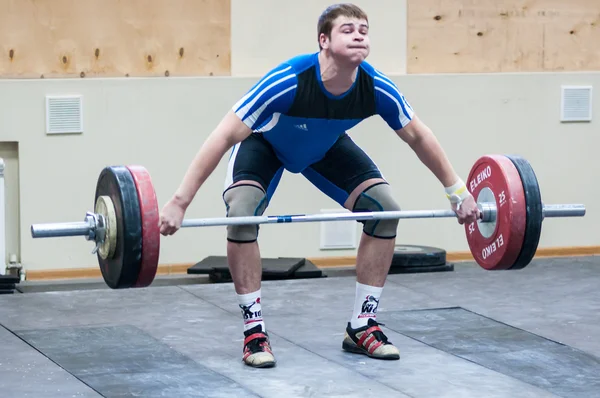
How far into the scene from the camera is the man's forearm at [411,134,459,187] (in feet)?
12.5

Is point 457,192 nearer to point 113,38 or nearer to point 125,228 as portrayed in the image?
point 125,228

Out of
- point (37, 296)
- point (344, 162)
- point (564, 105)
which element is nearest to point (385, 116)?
point (344, 162)

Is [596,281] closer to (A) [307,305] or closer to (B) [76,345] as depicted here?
(A) [307,305]

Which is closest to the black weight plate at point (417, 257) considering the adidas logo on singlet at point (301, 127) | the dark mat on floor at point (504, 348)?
the dark mat on floor at point (504, 348)

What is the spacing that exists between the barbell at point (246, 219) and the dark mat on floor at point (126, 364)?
31 cm

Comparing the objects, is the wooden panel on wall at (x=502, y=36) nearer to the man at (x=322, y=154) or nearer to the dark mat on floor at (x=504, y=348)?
the dark mat on floor at (x=504, y=348)

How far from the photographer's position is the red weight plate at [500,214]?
3.81 meters

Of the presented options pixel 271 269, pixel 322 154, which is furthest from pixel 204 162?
pixel 271 269

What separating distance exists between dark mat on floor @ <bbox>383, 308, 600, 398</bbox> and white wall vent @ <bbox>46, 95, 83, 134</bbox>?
1897 millimetres

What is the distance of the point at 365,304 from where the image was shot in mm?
3947

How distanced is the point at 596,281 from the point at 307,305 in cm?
154

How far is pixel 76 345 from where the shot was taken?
4.12 m

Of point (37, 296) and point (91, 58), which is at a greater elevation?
point (91, 58)

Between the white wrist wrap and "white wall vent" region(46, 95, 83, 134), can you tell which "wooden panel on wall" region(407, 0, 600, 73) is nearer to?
"white wall vent" region(46, 95, 83, 134)
